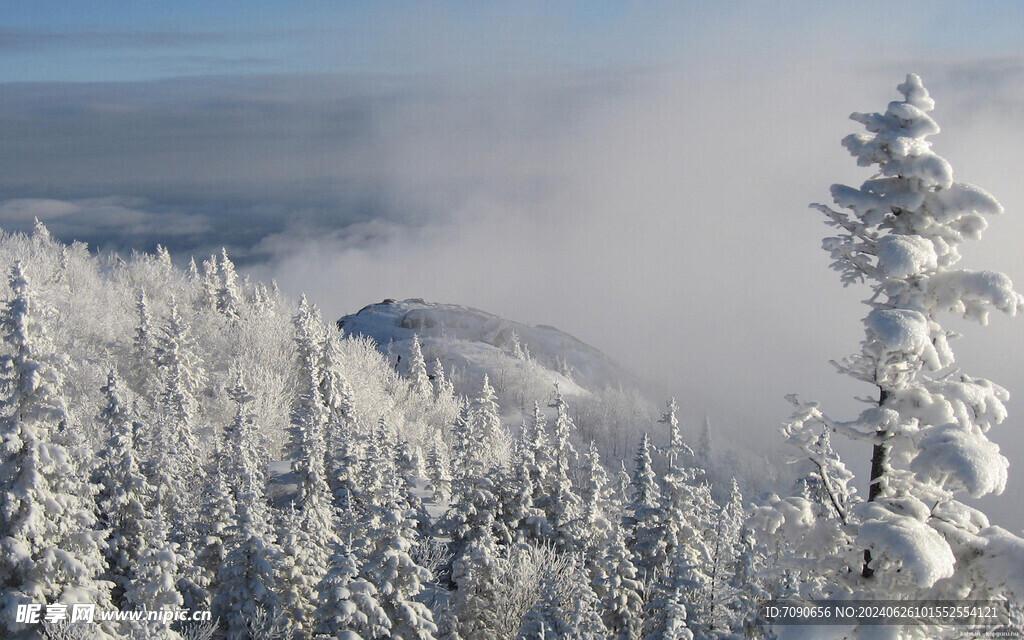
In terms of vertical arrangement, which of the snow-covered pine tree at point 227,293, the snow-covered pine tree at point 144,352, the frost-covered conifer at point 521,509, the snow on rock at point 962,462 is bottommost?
the snow on rock at point 962,462

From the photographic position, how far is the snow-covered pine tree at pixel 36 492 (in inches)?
770

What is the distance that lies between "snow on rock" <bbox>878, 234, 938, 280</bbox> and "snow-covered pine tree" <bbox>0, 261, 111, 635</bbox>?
73.1ft

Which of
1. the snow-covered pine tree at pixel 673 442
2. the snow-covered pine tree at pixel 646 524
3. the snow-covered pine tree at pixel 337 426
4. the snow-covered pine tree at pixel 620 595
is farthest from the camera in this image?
the snow-covered pine tree at pixel 337 426

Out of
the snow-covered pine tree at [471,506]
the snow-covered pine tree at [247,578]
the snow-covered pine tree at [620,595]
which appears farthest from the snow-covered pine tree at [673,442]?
the snow-covered pine tree at [247,578]

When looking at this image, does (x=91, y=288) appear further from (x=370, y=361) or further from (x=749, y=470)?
(x=749, y=470)

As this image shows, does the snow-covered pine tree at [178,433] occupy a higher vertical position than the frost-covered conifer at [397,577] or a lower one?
higher

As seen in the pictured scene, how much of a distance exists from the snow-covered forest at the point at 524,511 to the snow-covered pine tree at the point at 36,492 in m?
0.07

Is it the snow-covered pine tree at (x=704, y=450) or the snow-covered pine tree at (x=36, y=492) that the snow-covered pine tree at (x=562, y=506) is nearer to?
the snow-covered pine tree at (x=36, y=492)

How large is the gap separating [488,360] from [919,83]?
534 feet

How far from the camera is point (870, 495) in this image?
10508mm

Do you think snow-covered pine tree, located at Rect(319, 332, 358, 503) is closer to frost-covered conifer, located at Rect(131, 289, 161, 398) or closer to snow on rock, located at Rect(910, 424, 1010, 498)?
frost-covered conifer, located at Rect(131, 289, 161, 398)

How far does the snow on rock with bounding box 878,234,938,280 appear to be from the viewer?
29.8 feet

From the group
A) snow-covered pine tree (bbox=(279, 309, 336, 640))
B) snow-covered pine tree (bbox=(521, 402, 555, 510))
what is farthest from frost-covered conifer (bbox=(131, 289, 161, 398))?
snow-covered pine tree (bbox=(521, 402, 555, 510))

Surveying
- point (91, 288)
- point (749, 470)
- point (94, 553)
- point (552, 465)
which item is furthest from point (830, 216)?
point (749, 470)
